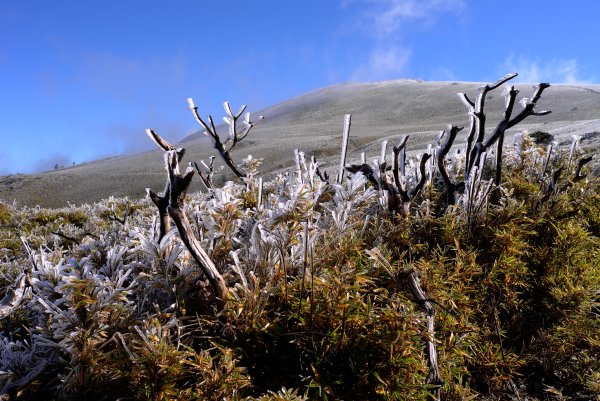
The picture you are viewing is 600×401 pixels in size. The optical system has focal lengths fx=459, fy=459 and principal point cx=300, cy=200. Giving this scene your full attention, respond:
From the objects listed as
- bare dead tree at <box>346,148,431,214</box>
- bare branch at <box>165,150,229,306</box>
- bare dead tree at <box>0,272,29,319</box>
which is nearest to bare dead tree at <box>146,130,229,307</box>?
bare branch at <box>165,150,229,306</box>

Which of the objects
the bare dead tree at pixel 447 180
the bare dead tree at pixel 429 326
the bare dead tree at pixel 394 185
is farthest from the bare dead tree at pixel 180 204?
the bare dead tree at pixel 447 180

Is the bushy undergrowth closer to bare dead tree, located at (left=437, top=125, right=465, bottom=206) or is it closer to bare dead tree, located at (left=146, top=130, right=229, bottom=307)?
bare dead tree, located at (left=146, top=130, right=229, bottom=307)

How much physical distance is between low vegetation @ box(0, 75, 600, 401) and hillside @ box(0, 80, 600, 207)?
5165 millimetres

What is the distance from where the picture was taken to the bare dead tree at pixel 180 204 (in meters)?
1.49

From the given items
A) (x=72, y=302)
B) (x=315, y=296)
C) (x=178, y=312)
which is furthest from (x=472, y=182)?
(x=72, y=302)

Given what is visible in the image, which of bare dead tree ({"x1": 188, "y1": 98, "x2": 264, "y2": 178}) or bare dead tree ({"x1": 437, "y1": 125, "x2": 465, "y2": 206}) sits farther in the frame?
bare dead tree ({"x1": 188, "y1": 98, "x2": 264, "y2": 178})

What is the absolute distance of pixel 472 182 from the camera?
2477 millimetres

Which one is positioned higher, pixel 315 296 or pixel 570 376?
pixel 315 296

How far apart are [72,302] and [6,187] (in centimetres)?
2551

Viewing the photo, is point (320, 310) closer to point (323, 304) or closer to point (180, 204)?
point (323, 304)

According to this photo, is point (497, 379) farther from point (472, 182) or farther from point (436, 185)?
point (436, 185)

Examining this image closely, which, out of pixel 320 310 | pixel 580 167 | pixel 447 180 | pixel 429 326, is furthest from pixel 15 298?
pixel 580 167

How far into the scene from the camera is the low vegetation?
151cm

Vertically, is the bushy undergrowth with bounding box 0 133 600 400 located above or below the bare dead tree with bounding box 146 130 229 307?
below
